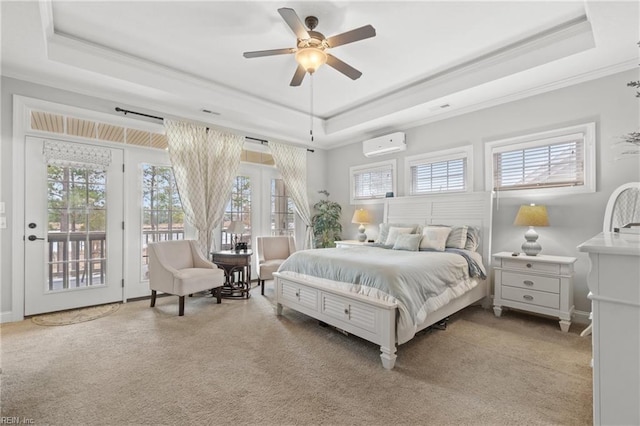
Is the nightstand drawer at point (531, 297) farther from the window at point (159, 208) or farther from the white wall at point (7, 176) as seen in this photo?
the white wall at point (7, 176)

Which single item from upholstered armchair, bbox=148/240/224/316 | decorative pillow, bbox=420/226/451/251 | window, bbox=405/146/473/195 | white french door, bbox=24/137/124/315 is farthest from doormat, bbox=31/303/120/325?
window, bbox=405/146/473/195

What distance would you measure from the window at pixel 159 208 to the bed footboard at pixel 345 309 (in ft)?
6.68

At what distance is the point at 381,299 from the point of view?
8.04 ft

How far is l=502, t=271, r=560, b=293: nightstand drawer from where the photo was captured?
123 inches

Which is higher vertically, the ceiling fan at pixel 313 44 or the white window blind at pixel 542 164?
the ceiling fan at pixel 313 44

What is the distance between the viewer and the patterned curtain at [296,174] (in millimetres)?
5602

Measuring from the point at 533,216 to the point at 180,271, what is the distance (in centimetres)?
428

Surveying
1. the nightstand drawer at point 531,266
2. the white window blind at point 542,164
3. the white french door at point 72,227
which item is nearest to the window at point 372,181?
the white window blind at point 542,164

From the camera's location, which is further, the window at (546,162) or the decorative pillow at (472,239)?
the decorative pillow at (472,239)

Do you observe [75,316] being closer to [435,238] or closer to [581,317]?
[435,238]

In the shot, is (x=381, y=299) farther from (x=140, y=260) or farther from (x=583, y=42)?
(x=140, y=260)

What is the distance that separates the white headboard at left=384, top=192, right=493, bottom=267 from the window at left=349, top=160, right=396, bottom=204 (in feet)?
1.30

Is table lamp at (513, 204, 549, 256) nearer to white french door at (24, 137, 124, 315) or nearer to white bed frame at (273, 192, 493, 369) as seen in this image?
white bed frame at (273, 192, 493, 369)

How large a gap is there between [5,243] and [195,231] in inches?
81.1
